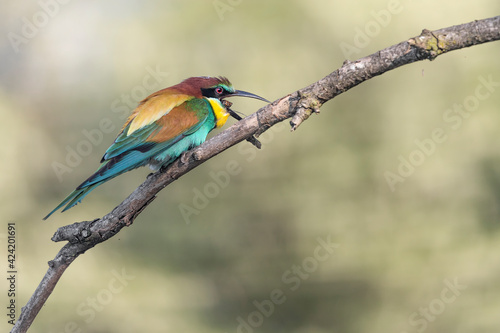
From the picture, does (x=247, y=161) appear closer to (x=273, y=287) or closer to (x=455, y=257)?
(x=273, y=287)

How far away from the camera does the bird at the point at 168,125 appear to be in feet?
7.43

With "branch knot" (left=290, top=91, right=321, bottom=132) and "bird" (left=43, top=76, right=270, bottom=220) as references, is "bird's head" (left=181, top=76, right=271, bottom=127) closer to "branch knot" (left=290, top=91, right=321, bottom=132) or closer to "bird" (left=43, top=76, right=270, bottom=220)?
"bird" (left=43, top=76, right=270, bottom=220)

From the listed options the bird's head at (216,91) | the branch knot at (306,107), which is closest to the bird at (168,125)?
the bird's head at (216,91)

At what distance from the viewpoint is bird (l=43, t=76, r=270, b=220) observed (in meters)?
2.27

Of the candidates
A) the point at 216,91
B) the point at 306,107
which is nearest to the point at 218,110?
the point at 216,91

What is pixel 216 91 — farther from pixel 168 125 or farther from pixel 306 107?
pixel 306 107

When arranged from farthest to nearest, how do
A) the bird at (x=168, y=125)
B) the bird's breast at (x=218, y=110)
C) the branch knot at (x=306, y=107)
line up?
the bird's breast at (x=218, y=110)
the bird at (x=168, y=125)
the branch knot at (x=306, y=107)

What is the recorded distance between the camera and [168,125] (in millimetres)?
2354

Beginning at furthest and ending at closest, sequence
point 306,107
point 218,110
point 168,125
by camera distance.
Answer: point 218,110
point 168,125
point 306,107

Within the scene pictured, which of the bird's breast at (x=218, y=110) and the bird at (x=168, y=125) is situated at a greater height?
the bird's breast at (x=218, y=110)

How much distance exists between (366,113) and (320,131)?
423mm

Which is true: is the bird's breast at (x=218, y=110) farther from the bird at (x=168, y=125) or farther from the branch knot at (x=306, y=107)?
the branch knot at (x=306, y=107)

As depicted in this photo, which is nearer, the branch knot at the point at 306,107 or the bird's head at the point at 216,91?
the branch knot at the point at 306,107

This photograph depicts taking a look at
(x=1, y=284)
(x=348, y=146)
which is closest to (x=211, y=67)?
(x=348, y=146)
